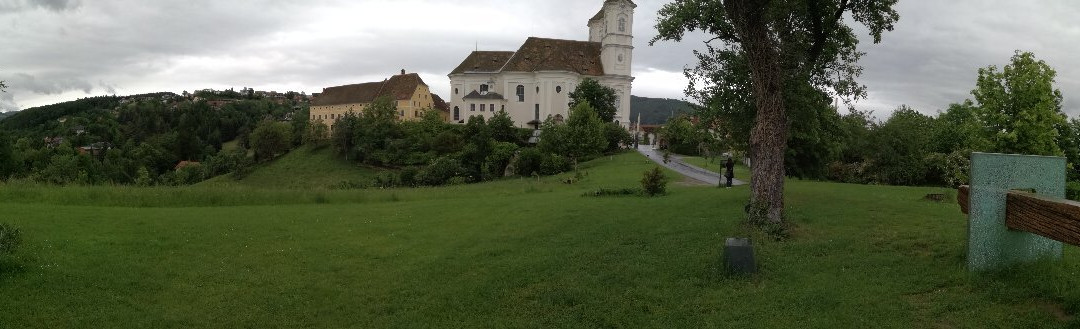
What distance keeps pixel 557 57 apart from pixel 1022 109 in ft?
167

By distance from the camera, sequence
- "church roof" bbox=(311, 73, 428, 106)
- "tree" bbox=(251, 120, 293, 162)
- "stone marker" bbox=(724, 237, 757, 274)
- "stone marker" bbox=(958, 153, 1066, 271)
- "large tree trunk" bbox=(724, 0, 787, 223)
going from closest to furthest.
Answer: "stone marker" bbox=(958, 153, 1066, 271), "stone marker" bbox=(724, 237, 757, 274), "large tree trunk" bbox=(724, 0, 787, 223), "tree" bbox=(251, 120, 293, 162), "church roof" bbox=(311, 73, 428, 106)

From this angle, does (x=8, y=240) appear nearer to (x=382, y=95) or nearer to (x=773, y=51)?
(x=773, y=51)

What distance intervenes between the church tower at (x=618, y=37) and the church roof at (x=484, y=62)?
12.0 metres

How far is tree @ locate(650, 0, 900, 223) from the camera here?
11680 millimetres

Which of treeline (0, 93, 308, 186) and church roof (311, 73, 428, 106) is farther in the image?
church roof (311, 73, 428, 106)

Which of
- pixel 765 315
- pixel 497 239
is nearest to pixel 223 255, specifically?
pixel 497 239

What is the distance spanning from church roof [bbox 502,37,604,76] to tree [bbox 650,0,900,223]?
192 feet

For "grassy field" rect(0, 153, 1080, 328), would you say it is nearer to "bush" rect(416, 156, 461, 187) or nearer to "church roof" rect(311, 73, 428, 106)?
"bush" rect(416, 156, 461, 187)

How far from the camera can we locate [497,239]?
12047 millimetres

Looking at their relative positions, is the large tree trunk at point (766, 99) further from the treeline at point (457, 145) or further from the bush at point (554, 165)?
the treeline at point (457, 145)

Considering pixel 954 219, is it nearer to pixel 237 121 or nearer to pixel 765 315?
pixel 765 315

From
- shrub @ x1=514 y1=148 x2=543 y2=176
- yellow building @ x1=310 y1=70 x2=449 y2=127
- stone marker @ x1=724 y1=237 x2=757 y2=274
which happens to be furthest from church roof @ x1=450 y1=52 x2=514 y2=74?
stone marker @ x1=724 y1=237 x2=757 y2=274

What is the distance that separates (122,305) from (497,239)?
6.08 m

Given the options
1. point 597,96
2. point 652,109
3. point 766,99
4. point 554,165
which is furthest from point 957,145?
point 652,109
